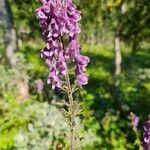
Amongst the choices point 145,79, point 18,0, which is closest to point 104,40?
point 145,79

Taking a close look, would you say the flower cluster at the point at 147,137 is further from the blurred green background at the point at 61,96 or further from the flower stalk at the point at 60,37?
the flower stalk at the point at 60,37

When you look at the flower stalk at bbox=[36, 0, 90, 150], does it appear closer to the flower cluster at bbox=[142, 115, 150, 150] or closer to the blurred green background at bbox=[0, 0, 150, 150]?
the blurred green background at bbox=[0, 0, 150, 150]

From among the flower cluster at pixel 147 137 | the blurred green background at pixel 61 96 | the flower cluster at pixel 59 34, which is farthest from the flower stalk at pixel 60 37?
the flower cluster at pixel 147 137

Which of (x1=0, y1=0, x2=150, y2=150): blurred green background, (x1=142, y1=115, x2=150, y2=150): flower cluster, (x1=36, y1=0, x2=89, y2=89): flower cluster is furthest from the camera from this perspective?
(x1=0, y1=0, x2=150, y2=150): blurred green background

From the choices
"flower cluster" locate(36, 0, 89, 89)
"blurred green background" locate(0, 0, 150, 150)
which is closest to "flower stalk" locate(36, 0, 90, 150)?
"flower cluster" locate(36, 0, 89, 89)

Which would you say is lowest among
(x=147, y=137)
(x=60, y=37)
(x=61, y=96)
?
(x=61, y=96)

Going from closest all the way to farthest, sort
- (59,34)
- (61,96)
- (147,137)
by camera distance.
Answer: (59,34) < (147,137) < (61,96)

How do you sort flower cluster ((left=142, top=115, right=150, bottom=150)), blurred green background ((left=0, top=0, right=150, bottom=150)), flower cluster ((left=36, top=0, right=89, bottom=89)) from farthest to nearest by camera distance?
blurred green background ((left=0, top=0, right=150, bottom=150))
flower cluster ((left=142, top=115, right=150, bottom=150))
flower cluster ((left=36, top=0, right=89, bottom=89))

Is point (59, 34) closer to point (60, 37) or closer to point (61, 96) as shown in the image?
point (60, 37)

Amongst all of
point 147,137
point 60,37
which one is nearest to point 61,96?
point 147,137
